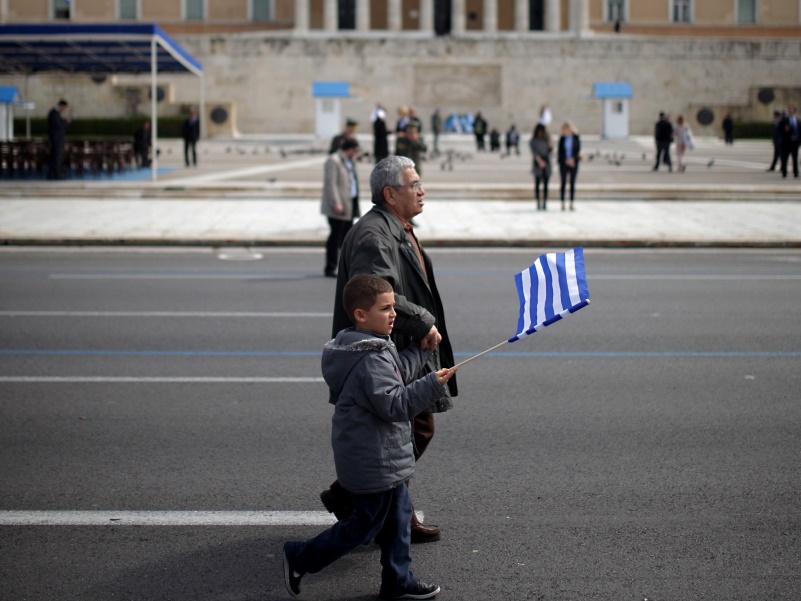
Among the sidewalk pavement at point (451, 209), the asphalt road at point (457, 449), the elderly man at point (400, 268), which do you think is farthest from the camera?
the sidewalk pavement at point (451, 209)

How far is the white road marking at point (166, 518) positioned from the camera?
17.7 ft

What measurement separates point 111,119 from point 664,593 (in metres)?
47.2

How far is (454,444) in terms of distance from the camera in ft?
22.1

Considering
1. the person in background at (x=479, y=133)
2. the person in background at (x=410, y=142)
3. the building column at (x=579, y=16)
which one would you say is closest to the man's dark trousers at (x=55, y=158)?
the person in background at (x=410, y=142)

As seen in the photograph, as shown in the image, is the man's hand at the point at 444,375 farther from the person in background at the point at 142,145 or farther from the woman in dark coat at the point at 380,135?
the person in background at the point at 142,145

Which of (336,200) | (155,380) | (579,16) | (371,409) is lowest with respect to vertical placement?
(155,380)

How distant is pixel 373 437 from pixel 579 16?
218ft

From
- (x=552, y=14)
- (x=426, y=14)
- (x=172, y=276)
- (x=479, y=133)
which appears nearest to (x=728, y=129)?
(x=479, y=133)

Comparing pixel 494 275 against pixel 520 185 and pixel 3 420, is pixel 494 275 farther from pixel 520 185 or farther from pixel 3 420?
pixel 520 185

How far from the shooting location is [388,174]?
527cm

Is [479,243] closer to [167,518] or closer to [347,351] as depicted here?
[167,518]

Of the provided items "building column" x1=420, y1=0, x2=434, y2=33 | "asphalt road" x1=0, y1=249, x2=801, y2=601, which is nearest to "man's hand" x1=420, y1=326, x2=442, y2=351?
"asphalt road" x1=0, y1=249, x2=801, y2=601

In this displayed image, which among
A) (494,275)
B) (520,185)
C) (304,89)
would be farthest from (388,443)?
(304,89)

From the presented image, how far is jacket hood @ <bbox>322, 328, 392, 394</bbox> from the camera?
4.44 metres
